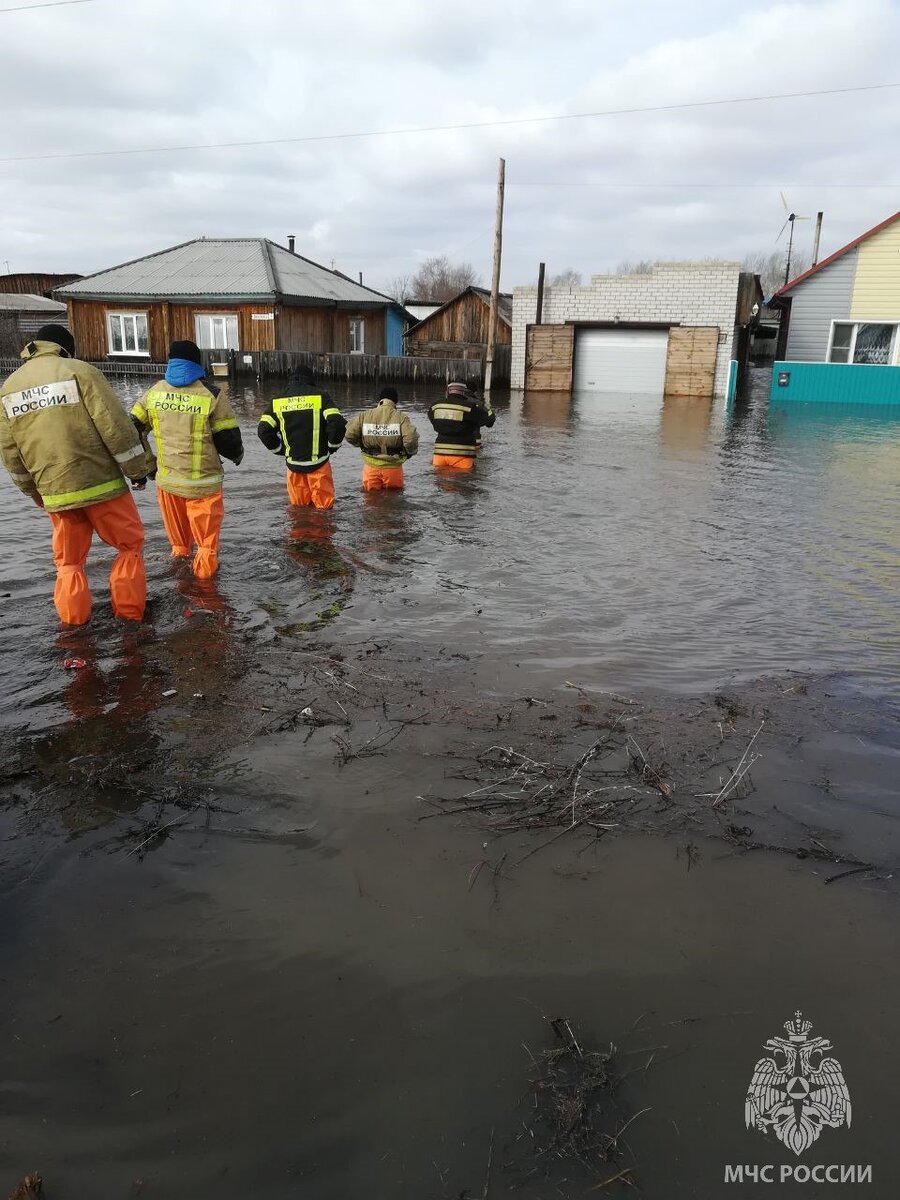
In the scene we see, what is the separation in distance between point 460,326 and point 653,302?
14.6 meters

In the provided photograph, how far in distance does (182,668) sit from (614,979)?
10.5 feet

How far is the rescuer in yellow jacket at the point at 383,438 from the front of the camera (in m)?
10.0

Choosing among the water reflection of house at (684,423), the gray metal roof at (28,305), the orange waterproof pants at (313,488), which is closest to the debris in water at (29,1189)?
the orange waterproof pants at (313,488)

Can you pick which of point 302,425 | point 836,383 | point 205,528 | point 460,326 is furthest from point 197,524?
point 460,326

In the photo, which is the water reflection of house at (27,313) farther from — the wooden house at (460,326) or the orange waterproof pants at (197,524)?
the orange waterproof pants at (197,524)

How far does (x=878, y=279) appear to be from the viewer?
2456 cm

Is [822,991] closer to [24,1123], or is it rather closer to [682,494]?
[24,1123]

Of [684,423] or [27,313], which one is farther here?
[27,313]

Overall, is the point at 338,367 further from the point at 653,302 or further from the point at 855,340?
the point at 855,340

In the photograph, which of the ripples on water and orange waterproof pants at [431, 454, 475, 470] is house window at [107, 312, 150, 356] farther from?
orange waterproof pants at [431, 454, 475, 470]

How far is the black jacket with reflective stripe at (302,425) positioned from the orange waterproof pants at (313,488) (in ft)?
1.44

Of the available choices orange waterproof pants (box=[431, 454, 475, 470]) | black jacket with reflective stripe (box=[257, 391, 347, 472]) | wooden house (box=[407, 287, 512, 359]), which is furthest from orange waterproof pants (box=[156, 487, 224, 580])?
wooden house (box=[407, 287, 512, 359])

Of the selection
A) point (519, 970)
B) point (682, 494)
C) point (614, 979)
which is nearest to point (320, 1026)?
point (519, 970)

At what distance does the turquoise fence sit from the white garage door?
4342 millimetres
